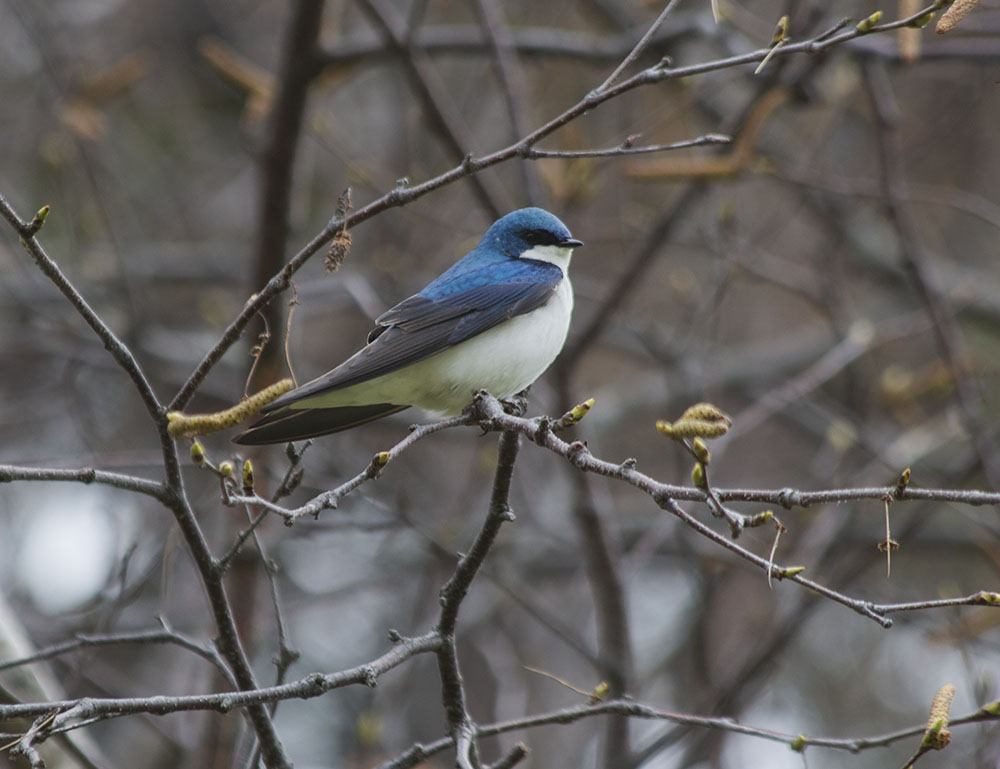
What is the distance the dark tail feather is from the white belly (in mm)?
46

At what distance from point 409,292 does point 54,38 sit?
10.1 ft

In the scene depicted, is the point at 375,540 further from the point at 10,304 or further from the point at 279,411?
the point at 279,411

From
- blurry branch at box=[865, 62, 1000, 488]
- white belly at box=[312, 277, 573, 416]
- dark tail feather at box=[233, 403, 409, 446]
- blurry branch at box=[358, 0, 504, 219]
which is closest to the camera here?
dark tail feather at box=[233, 403, 409, 446]

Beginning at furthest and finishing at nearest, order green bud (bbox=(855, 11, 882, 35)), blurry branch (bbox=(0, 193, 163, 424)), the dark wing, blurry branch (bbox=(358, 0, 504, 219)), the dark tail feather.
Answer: blurry branch (bbox=(358, 0, 504, 219)), the dark wing, the dark tail feather, green bud (bbox=(855, 11, 882, 35)), blurry branch (bbox=(0, 193, 163, 424))

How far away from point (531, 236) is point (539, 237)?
1.4 inches

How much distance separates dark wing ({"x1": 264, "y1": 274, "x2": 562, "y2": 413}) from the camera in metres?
3.25

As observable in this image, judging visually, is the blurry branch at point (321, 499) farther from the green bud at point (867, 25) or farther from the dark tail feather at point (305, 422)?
the green bud at point (867, 25)

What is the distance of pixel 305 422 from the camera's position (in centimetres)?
333

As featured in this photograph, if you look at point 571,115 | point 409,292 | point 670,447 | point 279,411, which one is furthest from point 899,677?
point 571,115

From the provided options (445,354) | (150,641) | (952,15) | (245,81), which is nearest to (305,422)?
(445,354)

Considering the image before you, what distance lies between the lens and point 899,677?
893cm

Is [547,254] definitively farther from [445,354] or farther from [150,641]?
[150,641]

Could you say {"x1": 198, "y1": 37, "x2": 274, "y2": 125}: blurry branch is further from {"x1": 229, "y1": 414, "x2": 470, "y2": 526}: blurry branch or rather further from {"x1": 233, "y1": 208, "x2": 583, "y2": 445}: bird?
{"x1": 229, "y1": 414, "x2": 470, "y2": 526}: blurry branch

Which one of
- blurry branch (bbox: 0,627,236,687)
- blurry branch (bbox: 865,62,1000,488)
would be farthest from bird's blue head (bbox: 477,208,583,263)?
blurry branch (bbox: 0,627,236,687)
